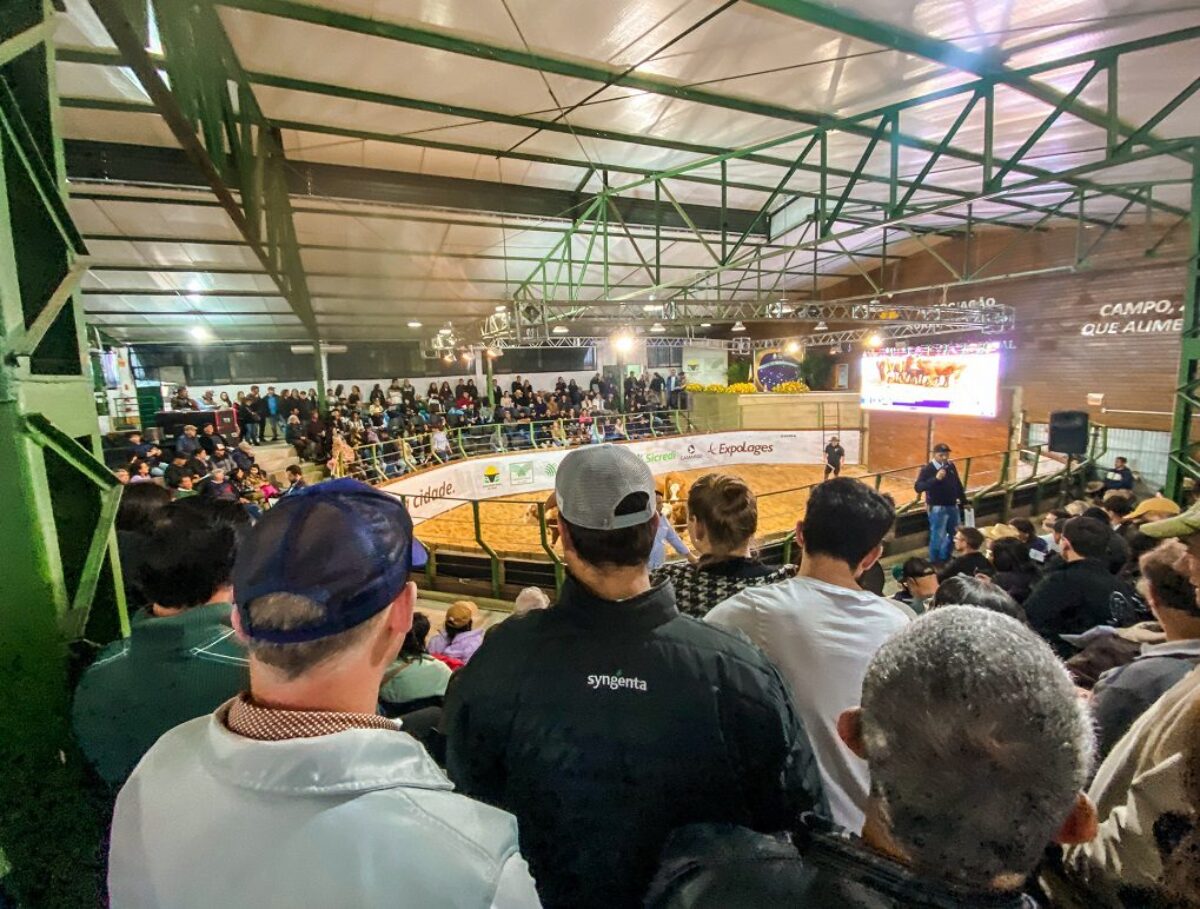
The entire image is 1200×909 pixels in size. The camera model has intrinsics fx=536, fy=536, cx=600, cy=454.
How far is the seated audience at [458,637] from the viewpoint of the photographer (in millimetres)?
3221

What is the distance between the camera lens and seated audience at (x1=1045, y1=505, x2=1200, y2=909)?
2.68ft

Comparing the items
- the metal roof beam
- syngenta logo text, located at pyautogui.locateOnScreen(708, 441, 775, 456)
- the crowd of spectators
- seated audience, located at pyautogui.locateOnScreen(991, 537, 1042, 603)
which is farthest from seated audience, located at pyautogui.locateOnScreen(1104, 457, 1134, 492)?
syngenta logo text, located at pyautogui.locateOnScreen(708, 441, 775, 456)

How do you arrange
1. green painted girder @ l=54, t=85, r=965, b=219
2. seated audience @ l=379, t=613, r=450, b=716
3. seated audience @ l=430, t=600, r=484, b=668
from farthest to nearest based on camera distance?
1. green painted girder @ l=54, t=85, r=965, b=219
2. seated audience @ l=430, t=600, r=484, b=668
3. seated audience @ l=379, t=613, r=450, b=716

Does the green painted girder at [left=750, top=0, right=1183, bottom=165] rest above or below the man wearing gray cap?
above

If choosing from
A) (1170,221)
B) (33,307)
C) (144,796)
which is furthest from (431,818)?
(1170,221)

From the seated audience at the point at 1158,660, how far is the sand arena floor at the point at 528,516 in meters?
4.98

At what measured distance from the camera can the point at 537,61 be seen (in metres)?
4.71

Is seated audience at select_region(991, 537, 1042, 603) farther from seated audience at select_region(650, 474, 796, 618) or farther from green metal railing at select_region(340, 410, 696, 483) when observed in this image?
green metal railing at select_region(340, 410, 696, 483)

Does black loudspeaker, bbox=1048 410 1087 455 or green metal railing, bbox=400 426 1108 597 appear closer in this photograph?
green metal railing, bbox=400 426 1108 597

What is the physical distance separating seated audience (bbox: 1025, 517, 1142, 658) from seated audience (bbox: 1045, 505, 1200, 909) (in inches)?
88.3

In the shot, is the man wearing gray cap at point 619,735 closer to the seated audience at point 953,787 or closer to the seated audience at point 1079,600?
the seated audience at point 953,787

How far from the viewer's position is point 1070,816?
71 cm

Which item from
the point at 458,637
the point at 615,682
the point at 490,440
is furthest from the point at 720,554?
the point at 490,440

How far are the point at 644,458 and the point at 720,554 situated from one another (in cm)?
1142
